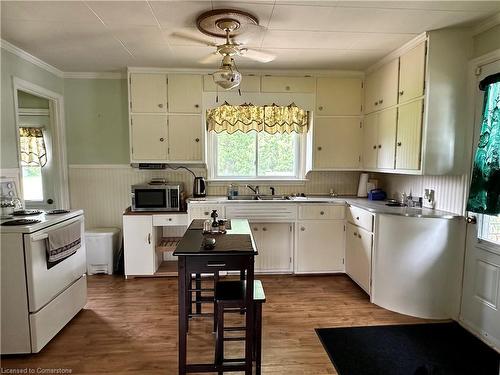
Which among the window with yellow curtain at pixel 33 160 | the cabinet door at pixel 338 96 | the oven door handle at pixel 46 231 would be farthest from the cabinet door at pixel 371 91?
the window with yellow curtain at pixel 33 160

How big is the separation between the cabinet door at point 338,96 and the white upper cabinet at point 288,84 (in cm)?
10

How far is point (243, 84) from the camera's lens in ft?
12.4

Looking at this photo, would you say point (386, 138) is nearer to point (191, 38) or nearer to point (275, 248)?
point (275, 248)

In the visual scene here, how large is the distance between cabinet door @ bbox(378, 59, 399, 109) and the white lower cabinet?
1790mm

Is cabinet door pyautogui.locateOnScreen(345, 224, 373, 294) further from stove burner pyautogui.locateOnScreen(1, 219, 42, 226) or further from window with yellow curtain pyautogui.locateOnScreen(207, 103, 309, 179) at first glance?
stove burner pyautogui.locateOnScreen(1, 219, 42, 226)

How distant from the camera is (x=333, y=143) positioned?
12.9 feet

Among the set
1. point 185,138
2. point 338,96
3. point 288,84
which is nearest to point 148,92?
point 185,138

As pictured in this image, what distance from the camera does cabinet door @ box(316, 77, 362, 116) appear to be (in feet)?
12.7

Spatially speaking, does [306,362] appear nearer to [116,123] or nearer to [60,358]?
[60,358]

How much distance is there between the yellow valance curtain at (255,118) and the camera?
3.82m

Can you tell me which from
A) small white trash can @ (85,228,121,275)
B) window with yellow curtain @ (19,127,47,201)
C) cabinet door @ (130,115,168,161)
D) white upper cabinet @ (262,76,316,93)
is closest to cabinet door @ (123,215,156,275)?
Result: small white trash can @ (85,228,121,275)

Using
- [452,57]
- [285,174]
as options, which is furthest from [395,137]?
[285,174]

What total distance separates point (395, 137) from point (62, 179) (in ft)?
13.3

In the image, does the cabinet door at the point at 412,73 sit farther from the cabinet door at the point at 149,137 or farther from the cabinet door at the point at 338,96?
the cabinet door at the point at 149,137
